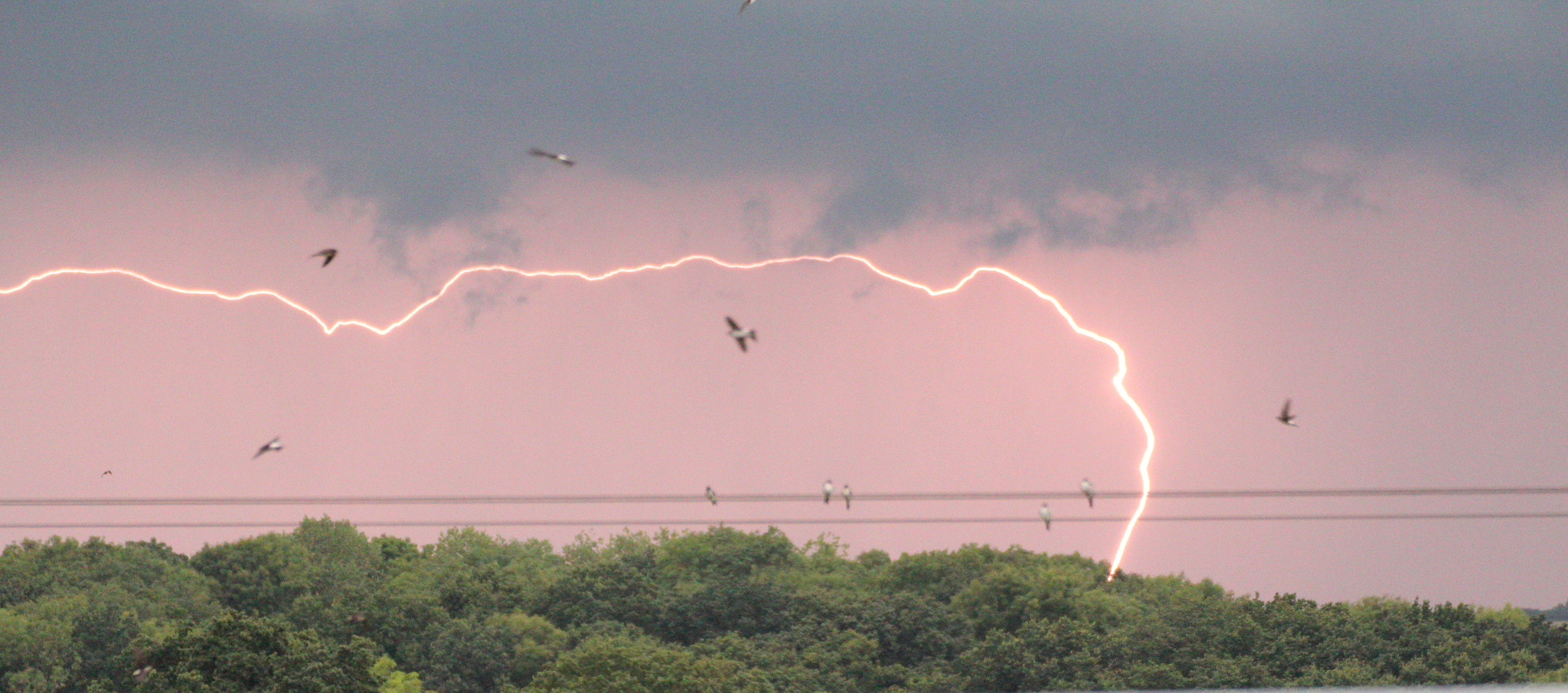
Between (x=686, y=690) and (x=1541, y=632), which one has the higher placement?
(x=1541, y=632)

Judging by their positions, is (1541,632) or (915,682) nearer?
(915,682)

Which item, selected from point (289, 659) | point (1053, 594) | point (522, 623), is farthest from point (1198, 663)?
point (289, 659)

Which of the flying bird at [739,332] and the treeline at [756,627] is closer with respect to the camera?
the flying bird at [739,332]

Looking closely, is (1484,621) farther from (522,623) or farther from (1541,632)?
(522,623)

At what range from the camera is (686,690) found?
4409 cm

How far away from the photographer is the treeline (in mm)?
51125

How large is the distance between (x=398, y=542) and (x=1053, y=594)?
3788 centimetres

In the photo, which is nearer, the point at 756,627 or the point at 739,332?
the point at 739,332

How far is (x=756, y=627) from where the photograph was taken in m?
57.9

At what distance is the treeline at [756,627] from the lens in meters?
51.1

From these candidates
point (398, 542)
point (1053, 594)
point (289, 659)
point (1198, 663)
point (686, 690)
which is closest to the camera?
point (289, 659)

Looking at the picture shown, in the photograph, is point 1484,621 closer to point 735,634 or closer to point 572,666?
point 735,634

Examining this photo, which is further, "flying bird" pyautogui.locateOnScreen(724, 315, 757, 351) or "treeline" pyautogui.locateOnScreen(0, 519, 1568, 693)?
"treeline" pyautogui.locateOnScreen(0, 519, 1568, 693)

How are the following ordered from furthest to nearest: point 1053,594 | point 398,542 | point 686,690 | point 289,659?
point 398,542 < point 1053,594 < point 686,690 < point 289,659
